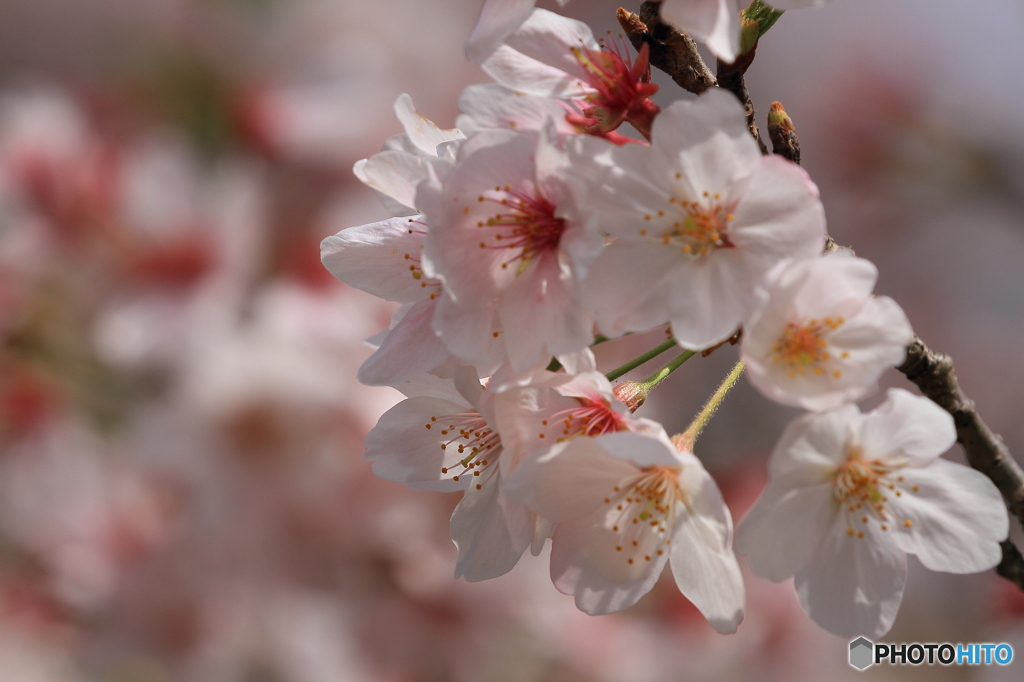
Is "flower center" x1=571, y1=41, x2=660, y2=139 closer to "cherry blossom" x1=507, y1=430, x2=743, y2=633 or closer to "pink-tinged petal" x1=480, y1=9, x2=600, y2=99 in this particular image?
"pink-tinged petal" x1=480, y1=9, x2=600, y2=99

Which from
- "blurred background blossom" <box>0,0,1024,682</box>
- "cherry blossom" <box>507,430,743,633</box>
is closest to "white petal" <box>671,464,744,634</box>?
"cherry blossom" <box>507,430,743,633</box>

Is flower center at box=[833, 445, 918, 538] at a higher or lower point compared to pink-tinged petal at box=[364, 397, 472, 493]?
higher

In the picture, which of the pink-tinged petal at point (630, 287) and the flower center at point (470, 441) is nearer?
the pink-tinged petal at point (630, 287)

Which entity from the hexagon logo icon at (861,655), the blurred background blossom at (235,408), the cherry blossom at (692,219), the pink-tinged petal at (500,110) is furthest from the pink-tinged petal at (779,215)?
the blurred background blossom at (235,408)

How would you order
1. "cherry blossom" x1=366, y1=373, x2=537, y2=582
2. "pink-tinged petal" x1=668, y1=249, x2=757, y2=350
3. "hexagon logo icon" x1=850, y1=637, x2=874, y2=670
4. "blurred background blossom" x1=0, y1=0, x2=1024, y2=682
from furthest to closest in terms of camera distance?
"blurred background blossom" x1=0, y1=0, x2=1024, y2=682 < "hexagon logo icon" x1=850, y1=637, x2=874, y2=670 < "cherry blossom" x1=366, y1=373, x2=537, y2=582 < "pink-tinged petal" x1=668, y1=249, x2=757, y2=350

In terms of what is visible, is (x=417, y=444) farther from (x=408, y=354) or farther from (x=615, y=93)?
(x=615, y=93)

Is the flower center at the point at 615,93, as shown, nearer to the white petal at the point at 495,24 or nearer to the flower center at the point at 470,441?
the white petal at the point at 495,24
